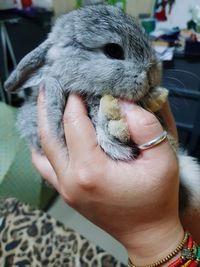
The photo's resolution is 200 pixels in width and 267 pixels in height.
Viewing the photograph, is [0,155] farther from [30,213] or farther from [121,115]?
[121,115]

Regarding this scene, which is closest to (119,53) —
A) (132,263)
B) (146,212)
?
(146,212)

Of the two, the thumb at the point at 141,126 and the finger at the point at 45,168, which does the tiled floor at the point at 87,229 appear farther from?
the thumb at the point at 141,126

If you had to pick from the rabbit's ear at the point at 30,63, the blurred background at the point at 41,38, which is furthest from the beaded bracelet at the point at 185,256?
the blurred background at the point at 41,38

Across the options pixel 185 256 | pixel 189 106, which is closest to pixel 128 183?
pixel 185 256

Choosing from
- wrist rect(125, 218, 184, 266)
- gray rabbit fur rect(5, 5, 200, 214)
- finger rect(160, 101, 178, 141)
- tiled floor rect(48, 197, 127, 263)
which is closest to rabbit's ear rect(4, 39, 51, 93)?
gray rabbit fur rect(5, 5, 200, 214)

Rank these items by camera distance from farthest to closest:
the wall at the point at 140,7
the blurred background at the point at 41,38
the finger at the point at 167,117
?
1. the wall at the point at 140,7
2. the blurred background at the point at 41,38
3. the finger at the point at 167,117

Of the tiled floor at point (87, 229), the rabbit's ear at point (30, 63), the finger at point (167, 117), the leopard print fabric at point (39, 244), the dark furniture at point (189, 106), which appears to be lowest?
the tiled floor at point (87, 229)

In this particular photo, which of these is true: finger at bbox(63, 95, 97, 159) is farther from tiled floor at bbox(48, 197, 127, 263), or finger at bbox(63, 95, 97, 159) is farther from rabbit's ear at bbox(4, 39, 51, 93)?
tiled floor at bbox(48, 197, 127, 263)
